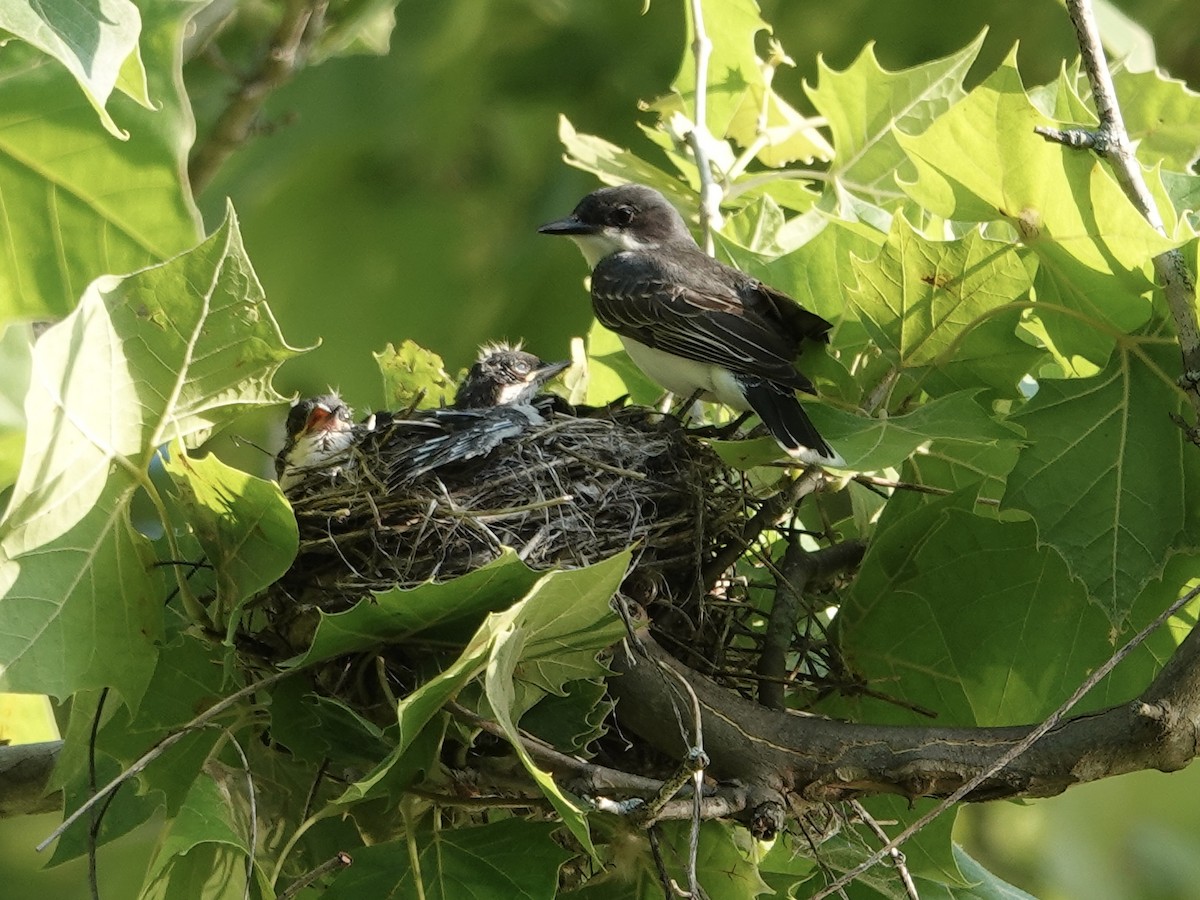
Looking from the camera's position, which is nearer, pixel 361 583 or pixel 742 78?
pixel 361 583

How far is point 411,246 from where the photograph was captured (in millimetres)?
8148

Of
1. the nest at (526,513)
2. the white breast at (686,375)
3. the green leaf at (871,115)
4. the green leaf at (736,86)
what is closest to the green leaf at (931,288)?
the nest at (526,513)

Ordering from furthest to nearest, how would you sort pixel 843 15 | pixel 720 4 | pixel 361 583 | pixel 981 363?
pixel 843 15
pixel 720 4
pixel 361 583
pixel 981 363

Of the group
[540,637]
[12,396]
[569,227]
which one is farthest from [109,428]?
[569,227]

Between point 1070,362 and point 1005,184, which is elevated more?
point 1005,184

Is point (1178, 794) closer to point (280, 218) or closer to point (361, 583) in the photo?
point (361, 583)

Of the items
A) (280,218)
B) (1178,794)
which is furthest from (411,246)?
(1178,794)

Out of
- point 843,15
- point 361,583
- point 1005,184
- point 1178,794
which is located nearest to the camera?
point 1005,184

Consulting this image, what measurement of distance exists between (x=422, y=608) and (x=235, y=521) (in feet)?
1.33

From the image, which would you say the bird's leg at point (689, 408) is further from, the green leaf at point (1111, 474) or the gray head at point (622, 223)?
the green leaf at point (1111, 474)


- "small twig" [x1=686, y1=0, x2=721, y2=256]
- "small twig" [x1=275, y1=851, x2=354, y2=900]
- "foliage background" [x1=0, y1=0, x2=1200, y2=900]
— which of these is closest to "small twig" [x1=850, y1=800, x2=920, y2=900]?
"small twig" [x1=275, y1=851, x2=354, y2=900]

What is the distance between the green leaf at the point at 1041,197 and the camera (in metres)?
2.86

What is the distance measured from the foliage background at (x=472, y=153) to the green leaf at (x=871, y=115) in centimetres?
339

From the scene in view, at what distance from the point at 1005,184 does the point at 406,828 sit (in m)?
1.65
